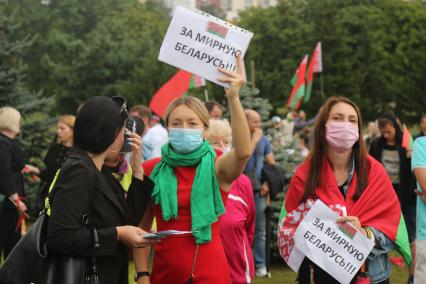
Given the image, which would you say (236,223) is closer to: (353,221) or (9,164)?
(353,221)

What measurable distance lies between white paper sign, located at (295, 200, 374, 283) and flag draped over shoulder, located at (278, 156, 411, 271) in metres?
0.13

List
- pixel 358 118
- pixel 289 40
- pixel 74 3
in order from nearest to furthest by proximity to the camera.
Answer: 1. pixel 358 118
2. pixel 289 40
3. pixel 74 3

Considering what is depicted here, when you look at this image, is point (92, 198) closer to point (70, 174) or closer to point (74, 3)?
point (70, 174)

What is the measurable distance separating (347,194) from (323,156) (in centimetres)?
31

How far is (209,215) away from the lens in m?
4.81

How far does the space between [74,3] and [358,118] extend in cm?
7431

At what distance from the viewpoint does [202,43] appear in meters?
4.98

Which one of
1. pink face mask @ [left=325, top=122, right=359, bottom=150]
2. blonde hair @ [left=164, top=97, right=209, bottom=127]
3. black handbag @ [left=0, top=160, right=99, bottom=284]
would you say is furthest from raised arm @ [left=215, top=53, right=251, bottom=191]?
black handbag @ [left=0, top=160, right=99, bottom=284]

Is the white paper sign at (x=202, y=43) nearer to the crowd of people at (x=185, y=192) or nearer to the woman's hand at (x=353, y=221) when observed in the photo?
the crowd of people at (x=185, y=192)

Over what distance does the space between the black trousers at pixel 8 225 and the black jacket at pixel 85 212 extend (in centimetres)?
533

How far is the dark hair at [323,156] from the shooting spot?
5.34 metres

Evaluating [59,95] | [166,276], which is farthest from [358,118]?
[59,95]

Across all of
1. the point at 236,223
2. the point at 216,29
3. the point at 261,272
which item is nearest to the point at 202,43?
the point at 216,29

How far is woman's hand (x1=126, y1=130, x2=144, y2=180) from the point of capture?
15.9 feet
